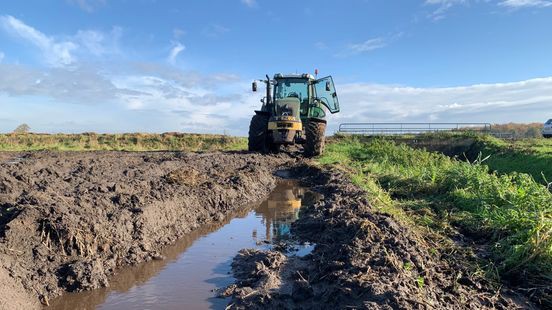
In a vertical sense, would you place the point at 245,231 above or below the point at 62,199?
below

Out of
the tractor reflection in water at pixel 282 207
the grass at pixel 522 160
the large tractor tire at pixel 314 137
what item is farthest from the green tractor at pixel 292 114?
the grass at pixel 522 160

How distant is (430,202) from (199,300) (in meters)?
5.25

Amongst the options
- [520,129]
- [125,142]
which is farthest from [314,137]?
[520,129]

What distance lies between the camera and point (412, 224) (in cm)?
644

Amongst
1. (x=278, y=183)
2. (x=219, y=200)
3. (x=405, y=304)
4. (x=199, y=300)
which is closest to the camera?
(x=405, y=304)

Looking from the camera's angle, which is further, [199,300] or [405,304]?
[199,300]

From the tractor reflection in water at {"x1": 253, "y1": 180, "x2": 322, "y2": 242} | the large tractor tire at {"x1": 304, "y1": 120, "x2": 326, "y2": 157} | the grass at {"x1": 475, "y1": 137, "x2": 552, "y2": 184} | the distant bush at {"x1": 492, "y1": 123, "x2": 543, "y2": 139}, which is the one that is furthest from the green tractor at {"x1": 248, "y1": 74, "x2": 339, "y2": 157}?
the distant bush at {"x1": 492, "y1": 123, "x2": 543, "y2": 139}

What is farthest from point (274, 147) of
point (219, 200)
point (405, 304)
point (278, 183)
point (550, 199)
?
point (405, 304)

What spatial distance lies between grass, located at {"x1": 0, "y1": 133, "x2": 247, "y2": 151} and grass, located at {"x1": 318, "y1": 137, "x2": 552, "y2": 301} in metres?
18.8

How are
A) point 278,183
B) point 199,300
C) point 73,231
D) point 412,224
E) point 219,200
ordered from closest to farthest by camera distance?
point 199,300 → point 73,231 → point 412,224 → point 219,200 → point 278,183

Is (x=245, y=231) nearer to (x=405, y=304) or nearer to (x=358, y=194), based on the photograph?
(x=358, y=194)

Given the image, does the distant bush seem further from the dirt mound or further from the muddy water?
the dirt mound

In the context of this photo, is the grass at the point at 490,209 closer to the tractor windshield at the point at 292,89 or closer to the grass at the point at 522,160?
the grass at the point at 522,160

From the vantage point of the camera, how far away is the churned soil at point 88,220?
15.3 ft
